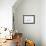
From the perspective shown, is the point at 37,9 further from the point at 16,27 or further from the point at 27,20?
the point at 16,27

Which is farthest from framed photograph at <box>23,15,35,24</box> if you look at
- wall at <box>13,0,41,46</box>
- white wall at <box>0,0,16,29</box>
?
white wall at <box>0,0,16,29</box>

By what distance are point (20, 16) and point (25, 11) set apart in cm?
33

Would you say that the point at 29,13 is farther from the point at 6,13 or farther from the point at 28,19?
the point at 6,13

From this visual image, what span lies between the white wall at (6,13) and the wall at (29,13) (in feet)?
3.15

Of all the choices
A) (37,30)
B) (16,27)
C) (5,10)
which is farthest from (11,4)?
(37,30)

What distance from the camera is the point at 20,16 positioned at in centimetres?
535

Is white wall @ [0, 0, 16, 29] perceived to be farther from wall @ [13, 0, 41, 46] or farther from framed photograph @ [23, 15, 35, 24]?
framed photograph @ [23, 15, 35, 24]

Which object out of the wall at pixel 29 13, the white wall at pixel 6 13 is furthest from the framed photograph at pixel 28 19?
the white wall at pixel 6 13

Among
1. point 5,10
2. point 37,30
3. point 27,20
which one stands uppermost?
point 5,10

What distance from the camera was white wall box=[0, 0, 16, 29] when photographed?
A: 4.28 m

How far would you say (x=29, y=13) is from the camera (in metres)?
5.33

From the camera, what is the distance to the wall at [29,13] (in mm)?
5328

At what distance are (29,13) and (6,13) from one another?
1.36m

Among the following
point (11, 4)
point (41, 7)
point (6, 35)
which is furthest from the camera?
point (41, 7)
